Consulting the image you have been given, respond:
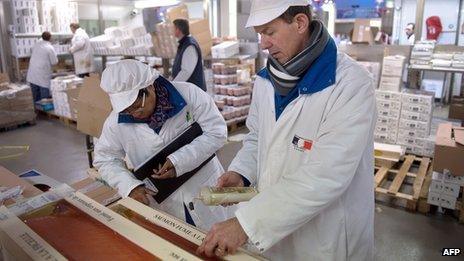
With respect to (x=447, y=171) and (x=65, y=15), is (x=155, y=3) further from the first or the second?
(x=447, y=171)

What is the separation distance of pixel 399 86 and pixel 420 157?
89 centimetres

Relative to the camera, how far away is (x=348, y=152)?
41.1 inches

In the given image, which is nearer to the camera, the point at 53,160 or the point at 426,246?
the point at 426,246

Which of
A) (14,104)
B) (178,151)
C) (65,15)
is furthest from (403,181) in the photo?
(65,15)

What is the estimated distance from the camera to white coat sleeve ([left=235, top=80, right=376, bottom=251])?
103 cm

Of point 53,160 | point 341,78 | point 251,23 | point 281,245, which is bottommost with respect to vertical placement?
point 53,160

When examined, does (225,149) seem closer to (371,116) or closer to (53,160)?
(53,160)

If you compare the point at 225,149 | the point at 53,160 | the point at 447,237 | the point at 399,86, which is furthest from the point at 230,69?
the point at 447,237

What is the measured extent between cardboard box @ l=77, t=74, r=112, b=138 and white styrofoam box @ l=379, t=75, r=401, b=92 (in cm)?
327

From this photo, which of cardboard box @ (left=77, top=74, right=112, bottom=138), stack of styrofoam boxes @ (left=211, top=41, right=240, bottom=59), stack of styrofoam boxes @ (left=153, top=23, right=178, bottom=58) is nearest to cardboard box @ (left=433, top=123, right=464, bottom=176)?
cardboard box @ (left=77, top=74, right=112, bottom=138)

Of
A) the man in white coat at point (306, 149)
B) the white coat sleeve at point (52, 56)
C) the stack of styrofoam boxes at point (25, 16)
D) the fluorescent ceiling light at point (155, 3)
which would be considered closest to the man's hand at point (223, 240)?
the man in white coat at point (306, 149)

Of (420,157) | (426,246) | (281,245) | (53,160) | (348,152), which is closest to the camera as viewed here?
(348,152)

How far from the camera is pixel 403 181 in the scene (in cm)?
390

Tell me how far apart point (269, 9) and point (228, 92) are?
4.72 m
